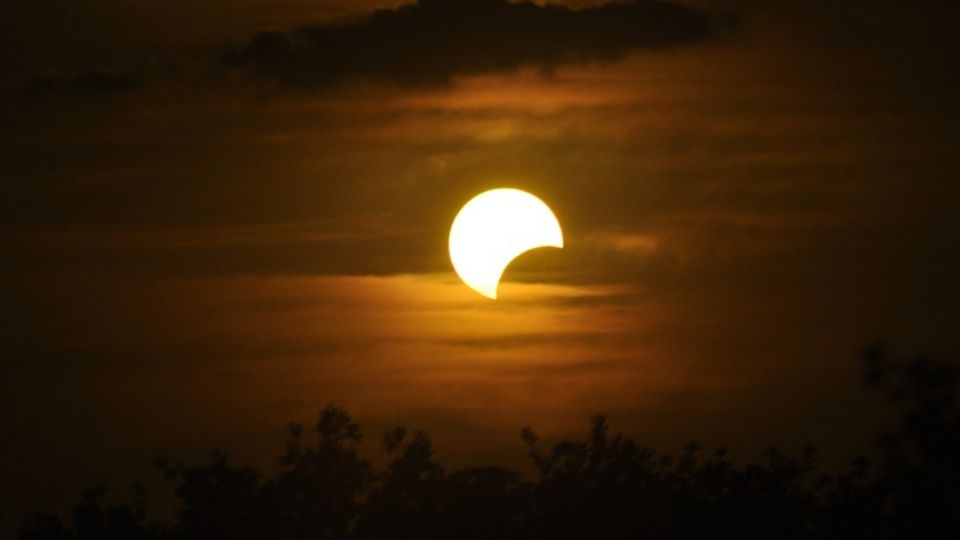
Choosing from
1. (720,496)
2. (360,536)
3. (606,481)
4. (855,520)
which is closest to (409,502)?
(360,536)

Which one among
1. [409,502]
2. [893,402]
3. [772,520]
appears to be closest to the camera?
[893,402]

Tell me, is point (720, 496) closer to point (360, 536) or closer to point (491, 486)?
point (491, 486)

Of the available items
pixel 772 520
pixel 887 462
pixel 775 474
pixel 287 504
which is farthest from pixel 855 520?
pixel 287 504

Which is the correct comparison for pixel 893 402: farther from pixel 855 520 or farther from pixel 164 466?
pixel 164 466

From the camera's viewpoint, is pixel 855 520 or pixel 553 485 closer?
pixel 855 520

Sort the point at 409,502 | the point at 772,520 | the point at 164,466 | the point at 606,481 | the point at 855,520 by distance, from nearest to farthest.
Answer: the point at 855,520 < the point at 772,520 < the point at 606,481 < the point at 409,502 < the point at 164,466

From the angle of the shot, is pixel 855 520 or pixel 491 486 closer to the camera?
pixel 855 520

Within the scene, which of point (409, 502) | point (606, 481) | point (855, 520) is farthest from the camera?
point (409, 502)

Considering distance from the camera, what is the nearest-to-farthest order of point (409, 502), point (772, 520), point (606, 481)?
point (772, 520) → point (606, 481) → point (409, 502)
